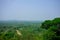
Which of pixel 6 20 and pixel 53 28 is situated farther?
pixel 6 20

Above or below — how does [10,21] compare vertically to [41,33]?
above

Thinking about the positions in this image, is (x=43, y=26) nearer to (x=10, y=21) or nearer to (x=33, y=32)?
(x=33, y=32)

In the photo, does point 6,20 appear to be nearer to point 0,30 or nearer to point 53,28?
point 0,30

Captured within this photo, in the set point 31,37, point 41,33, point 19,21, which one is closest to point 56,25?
point 41,33

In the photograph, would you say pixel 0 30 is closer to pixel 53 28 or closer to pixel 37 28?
pixel 37 28

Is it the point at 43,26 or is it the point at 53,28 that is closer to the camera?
the point at 53,28

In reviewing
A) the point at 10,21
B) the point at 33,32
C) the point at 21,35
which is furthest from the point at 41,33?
the point at 10,21

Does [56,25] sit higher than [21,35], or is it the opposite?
[56,25]

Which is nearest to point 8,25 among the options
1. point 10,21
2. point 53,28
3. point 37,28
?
point 10,21
